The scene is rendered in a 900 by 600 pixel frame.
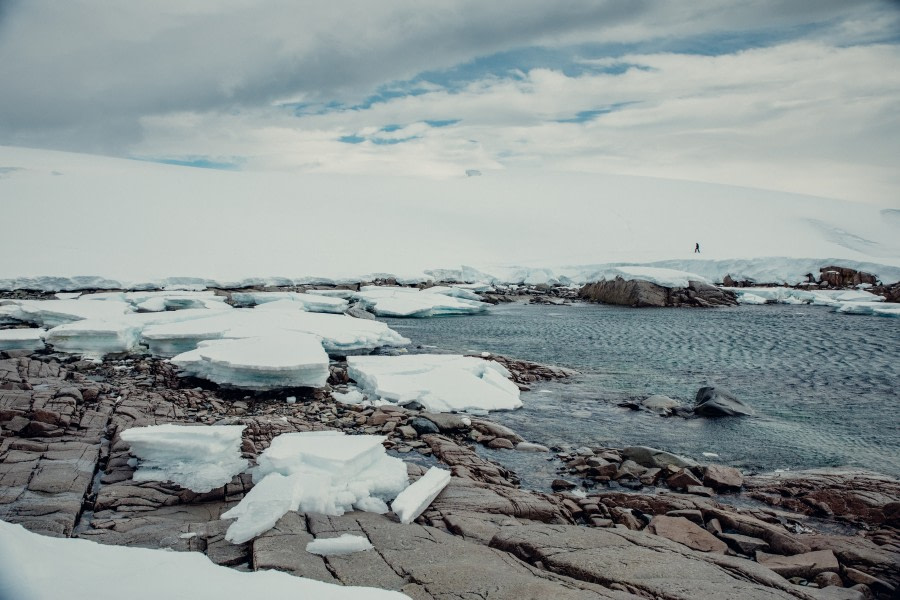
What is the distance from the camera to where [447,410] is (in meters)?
7.79

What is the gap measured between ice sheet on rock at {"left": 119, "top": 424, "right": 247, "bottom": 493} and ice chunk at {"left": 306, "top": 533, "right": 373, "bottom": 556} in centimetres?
150

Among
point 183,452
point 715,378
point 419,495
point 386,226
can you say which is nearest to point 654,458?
point 419,495

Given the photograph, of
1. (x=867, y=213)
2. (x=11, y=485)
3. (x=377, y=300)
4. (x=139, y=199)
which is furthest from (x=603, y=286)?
(x=867, y=213)

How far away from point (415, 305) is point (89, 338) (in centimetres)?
1056

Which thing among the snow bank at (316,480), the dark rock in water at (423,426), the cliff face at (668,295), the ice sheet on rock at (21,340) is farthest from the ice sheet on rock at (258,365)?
the cliff face at (668,295)

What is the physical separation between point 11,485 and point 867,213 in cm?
6750

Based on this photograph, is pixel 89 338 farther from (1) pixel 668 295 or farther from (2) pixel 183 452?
(1) pixel 668 295

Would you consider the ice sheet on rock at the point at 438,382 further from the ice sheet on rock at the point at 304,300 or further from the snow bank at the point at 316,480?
the ice sheet on rock at the point at 304,300

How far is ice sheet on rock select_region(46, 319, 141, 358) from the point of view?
10.7m

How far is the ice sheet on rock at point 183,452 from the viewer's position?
4464mm

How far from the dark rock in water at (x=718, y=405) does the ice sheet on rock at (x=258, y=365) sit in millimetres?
5334

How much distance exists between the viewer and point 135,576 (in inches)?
81.4

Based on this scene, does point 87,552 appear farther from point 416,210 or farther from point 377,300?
point 416,210

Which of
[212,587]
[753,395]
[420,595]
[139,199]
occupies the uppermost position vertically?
[139,199]
